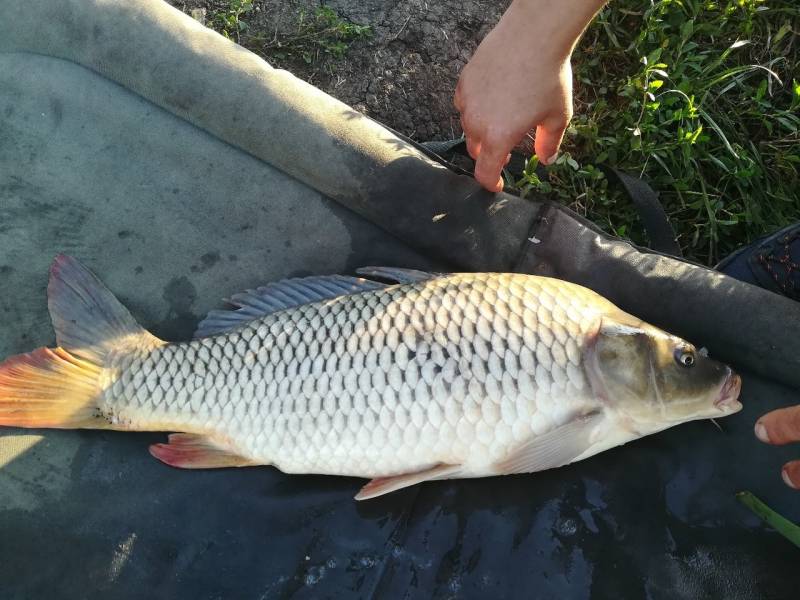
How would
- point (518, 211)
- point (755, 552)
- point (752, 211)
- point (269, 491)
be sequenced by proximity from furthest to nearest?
point (752, 211) → point (518, 211) → point (269, 491) → point (755, 552)

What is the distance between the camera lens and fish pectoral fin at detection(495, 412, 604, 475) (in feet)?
4.68

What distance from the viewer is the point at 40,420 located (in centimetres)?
157

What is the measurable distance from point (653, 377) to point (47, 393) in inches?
56.5

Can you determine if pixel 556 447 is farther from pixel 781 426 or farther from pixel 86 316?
pixel 86 316

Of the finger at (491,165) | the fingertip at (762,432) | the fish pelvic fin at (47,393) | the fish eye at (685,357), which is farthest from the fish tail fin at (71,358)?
the fingertip at (762,432)

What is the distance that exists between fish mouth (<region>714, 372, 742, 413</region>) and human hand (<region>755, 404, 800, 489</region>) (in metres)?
0.06

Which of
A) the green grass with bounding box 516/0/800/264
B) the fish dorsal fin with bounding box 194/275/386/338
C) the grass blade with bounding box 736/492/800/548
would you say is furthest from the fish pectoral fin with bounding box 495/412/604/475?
the green grass with bounding box 516/0/800/264

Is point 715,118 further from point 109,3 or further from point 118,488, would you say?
point 118,488

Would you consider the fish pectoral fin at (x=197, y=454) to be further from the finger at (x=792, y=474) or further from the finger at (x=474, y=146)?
the finger at (x=792, y=474)

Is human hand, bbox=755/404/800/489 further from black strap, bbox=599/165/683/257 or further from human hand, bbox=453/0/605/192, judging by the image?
human hand, bbox=453/0/605/192

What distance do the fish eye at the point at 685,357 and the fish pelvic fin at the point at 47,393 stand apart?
53.4 inches

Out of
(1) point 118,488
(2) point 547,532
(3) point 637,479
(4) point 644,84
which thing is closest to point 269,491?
(1) point 118,488

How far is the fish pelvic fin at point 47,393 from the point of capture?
157 centimetres

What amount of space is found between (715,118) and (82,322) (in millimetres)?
2011
